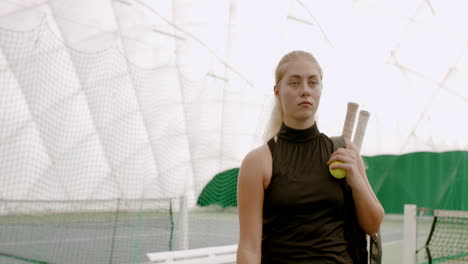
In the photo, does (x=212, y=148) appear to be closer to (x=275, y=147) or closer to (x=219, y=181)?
(x=219, y=181)

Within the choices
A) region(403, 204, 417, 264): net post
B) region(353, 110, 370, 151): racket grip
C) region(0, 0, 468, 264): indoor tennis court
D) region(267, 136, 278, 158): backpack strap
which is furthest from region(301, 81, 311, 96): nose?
region(0, 0, 468, 264): indoor tennis court

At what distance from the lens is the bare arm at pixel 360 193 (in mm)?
1622

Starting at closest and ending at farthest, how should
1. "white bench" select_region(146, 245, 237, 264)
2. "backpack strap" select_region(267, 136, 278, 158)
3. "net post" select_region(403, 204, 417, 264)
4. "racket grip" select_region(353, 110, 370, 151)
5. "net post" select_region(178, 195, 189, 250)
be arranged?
1. "backpack strap" select_region(267, 136, 278, 158)
2. "racket grip" select_region(353, 110, 370, 151)
3. "net post" select_region(403, 204, 417, 264)
4. "white bench" select_region(146, 245, 237, 264)
5. "net post" select_region(178, 195, 189, 250)

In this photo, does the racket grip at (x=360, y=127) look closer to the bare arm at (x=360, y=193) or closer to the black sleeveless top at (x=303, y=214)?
the bare arm at (x=360, y=193)

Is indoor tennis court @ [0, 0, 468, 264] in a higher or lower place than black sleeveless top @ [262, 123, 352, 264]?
higher

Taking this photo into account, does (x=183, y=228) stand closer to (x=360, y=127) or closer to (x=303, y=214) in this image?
(x=360, y=127)

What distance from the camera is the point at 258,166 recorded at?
5.48 ft

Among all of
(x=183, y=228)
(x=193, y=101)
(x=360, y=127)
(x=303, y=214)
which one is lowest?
(x=303, y=214)

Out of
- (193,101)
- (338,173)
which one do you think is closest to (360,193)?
(338,173)

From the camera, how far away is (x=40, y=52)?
17609 mm

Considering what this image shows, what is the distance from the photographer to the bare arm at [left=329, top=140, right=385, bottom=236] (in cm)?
162

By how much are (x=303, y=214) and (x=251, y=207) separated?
18cm

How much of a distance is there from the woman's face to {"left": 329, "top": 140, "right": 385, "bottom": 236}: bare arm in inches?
7.4

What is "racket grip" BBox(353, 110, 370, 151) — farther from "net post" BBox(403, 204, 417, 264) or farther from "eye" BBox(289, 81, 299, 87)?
"net post" BBox(403, 204, 417, 264)
